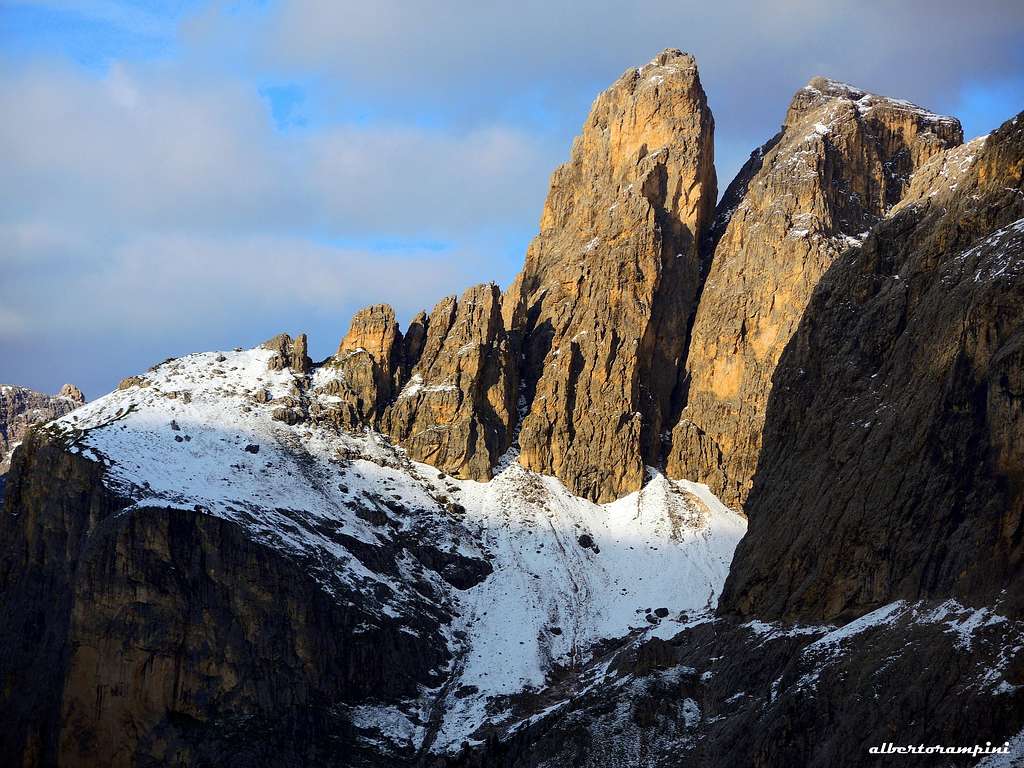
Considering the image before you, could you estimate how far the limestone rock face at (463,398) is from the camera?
187125 millimetres

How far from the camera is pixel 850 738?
315 feet

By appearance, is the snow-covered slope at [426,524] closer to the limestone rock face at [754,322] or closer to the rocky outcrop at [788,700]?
the limestone rock face at [754,322]

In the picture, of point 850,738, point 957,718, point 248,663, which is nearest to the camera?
point 957,718

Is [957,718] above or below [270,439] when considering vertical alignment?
below

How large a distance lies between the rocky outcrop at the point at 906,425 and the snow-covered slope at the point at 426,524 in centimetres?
3377

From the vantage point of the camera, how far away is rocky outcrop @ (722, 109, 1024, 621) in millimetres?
101000

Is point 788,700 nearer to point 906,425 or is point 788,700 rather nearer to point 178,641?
point 906,425

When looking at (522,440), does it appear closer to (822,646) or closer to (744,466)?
(744,466)

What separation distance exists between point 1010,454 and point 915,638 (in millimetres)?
14442

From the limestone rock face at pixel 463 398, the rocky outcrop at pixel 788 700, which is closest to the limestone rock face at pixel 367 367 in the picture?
the limestone rock face at pixel 463 398

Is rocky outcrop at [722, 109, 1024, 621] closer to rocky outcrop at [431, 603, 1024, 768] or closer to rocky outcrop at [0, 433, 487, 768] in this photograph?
rocky outcrop at [431, 603, 1024, 768]

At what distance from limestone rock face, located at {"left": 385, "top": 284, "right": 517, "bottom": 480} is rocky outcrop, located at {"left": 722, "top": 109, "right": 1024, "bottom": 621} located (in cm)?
5678

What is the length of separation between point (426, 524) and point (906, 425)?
252ft

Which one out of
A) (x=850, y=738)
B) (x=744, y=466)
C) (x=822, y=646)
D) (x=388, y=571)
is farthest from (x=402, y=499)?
(x=850, y=738)
